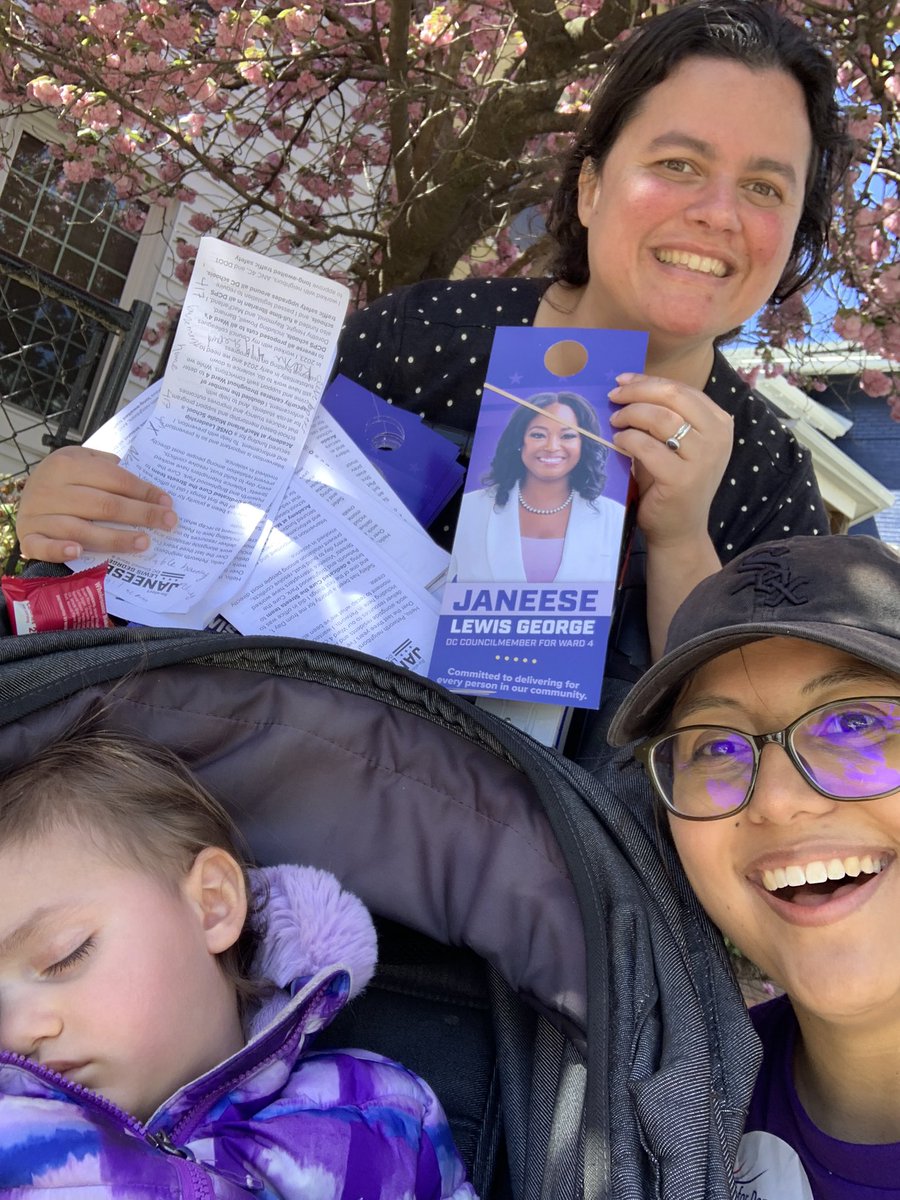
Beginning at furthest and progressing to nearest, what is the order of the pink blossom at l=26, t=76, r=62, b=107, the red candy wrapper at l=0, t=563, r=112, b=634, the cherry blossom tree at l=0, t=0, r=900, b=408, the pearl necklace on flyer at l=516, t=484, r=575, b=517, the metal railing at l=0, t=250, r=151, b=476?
the metal railing at l=0, t=250, r=151, b=476
the pink blossom at l=26, t=76, r=62, b=107
the cherry blossom tree at l=0, t=0, r=900, b=408
the pearl necklace on flyer at l=516, t=484, r=575, b=517
the red candy wrapper at l=0, t=563, r=112, b=634

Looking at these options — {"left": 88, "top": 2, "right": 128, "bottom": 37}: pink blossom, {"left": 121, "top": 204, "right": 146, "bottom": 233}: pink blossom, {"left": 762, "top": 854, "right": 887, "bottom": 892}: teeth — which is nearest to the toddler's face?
{"left": 762, "top": 854, "right": 887, "bottom": 892}: teeth

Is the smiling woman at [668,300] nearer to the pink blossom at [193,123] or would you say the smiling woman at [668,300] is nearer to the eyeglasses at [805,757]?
the eyeglasses at [805,757]

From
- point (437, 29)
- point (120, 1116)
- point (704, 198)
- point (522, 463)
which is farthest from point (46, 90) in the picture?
point (120, 1116)

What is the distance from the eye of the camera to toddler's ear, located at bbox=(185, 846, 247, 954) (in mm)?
1517

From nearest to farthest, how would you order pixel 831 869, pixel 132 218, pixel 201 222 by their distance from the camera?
pixel 831 869 → pixel 201 222 → pixel 132 218

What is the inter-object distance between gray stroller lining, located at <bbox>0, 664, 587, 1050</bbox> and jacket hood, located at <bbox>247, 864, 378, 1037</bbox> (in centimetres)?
5

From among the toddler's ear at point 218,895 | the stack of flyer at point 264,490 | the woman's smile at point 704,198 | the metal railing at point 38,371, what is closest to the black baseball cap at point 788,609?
the stack of flyer at point 264,490

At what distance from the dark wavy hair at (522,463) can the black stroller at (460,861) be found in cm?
43

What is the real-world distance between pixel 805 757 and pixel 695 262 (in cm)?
101

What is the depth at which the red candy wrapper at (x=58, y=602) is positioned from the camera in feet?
5.44

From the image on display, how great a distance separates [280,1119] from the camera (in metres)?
1.36

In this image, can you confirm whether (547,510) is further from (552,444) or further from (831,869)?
(831,869)

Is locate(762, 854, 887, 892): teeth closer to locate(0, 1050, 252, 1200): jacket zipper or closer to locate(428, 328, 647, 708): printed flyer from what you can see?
locate(428, 328, 647, 708): printed flyer

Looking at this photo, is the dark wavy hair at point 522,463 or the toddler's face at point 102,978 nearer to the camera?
the toddler's face at point 102,978
